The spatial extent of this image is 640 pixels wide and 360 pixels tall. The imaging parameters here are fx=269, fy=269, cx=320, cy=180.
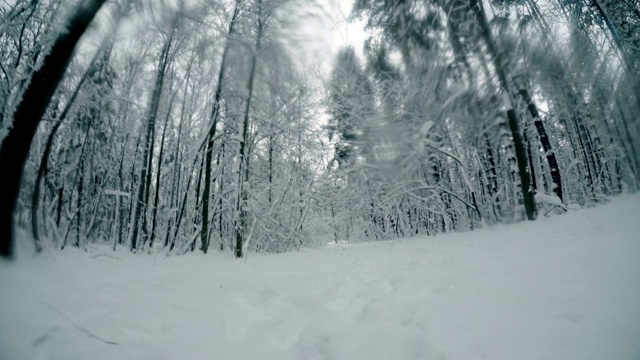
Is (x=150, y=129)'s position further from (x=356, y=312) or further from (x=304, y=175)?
(x=356, y=312)

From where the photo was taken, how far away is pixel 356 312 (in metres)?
2.57

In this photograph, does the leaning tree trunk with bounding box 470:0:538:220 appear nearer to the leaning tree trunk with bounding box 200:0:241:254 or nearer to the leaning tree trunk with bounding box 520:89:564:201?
the leaning tree trunk with bounding box 520:89:564:201

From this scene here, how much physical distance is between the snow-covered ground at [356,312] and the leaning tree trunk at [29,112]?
16.9 inches

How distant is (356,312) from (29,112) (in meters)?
3.53

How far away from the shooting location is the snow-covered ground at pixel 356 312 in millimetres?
1501

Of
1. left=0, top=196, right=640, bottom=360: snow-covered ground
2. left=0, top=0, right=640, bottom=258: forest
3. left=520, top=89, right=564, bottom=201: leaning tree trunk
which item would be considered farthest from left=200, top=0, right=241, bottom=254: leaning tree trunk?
left=520, top=89, right=564, bottom=201: leaning tree trunk

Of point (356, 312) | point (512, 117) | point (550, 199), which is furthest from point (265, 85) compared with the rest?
point (550, 199)

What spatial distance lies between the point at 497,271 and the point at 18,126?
4.82 meters

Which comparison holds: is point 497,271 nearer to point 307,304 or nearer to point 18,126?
point 307,304

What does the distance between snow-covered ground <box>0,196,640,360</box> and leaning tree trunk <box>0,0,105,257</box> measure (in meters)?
0.43

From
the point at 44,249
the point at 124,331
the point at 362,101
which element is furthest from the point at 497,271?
the point at 362,101

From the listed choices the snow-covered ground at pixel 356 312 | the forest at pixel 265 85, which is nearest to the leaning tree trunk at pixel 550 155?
→ the forest at pixel 265 85

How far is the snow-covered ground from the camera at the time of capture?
150 cm

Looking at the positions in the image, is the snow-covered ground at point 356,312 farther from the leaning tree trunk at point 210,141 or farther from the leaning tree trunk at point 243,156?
the leaning tree trunk at point 210,141
